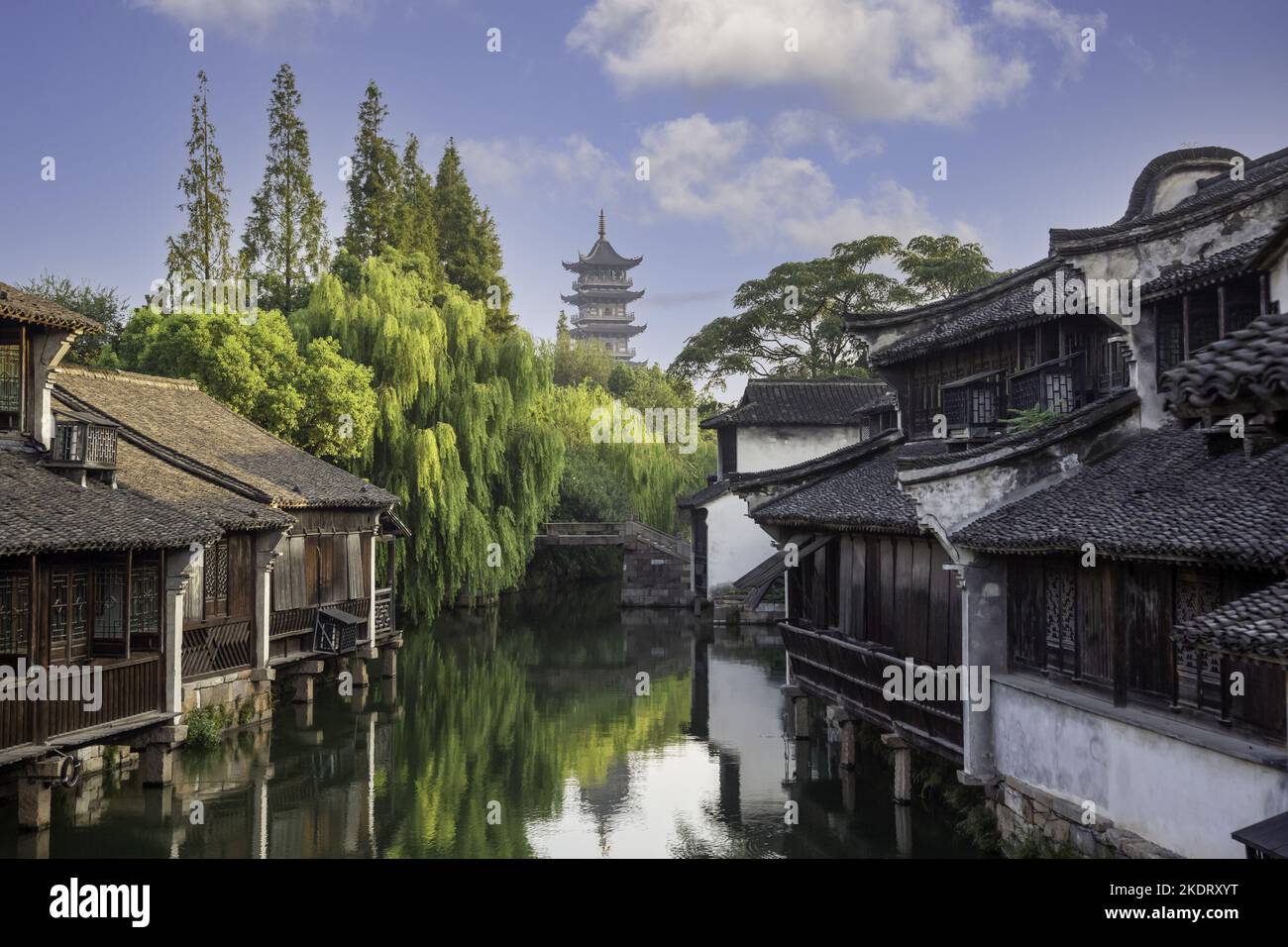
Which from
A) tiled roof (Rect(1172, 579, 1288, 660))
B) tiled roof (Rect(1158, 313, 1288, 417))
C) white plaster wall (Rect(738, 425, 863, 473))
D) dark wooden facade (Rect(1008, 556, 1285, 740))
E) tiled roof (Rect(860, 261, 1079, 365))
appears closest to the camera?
tiled roof (Rect(1158, 313, 1288, 417))

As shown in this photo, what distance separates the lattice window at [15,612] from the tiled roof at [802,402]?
28.1 metres

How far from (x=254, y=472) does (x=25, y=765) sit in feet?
32.5

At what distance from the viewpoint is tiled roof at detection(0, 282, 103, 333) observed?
16625mm

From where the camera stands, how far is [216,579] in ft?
67.3

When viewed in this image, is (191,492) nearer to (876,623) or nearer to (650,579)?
(876,623)

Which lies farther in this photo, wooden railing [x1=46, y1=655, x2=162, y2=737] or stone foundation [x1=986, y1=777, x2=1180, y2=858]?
wooden railing [x1=46, y1=655, x2=162, y2=737]

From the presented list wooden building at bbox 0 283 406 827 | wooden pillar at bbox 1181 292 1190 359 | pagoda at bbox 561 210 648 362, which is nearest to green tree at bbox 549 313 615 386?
pagoda at bbox 561 210 648 362

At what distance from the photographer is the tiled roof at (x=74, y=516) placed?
1395 cm

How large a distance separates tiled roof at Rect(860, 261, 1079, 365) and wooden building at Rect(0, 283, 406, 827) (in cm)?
1114

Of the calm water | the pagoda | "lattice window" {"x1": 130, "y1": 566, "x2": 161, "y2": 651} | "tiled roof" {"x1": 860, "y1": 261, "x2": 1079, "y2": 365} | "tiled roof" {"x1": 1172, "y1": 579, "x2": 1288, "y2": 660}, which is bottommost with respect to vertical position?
the calm water

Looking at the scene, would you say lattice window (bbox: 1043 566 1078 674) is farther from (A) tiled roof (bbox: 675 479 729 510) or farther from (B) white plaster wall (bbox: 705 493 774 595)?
(B) white plaster wall (bbox: 705 493 774 595)

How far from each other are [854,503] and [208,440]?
41.9 ft

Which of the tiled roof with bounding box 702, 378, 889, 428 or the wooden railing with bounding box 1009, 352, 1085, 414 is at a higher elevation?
the tiled roof with bounding box 702, 378, 889, 428
